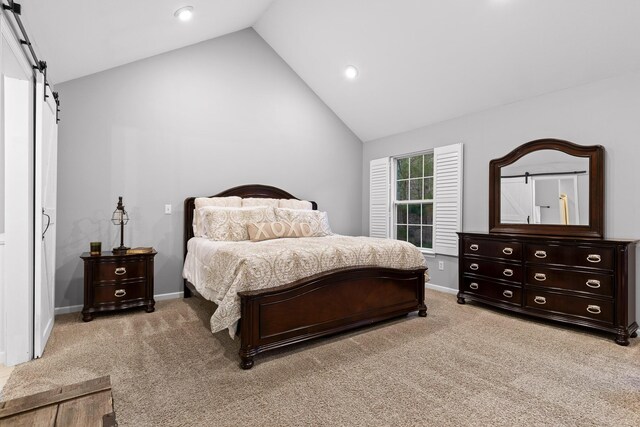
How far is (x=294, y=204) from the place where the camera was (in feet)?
15.6

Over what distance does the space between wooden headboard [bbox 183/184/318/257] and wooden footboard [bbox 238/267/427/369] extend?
2157 millimetres

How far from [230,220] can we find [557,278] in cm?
326

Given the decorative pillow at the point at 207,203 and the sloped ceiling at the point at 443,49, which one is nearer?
the sloped ceiling at the point at 443,49

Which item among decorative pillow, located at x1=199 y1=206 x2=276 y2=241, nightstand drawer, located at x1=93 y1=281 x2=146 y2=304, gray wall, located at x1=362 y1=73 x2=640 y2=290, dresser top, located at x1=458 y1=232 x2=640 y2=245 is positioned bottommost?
nightstand drawer, located at x1=93 y1=281 x2=146 y2=304

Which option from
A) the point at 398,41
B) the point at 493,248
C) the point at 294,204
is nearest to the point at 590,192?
the point at 493,248

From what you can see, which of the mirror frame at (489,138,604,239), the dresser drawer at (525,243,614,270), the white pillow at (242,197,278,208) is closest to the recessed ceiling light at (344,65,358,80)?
the white pillow at (242,197,278,208)

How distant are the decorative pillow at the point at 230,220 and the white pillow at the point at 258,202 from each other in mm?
377

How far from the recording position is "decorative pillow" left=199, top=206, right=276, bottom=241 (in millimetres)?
3580

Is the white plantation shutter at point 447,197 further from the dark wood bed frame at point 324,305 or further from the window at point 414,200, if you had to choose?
the dark wood bed frame at point 324,305

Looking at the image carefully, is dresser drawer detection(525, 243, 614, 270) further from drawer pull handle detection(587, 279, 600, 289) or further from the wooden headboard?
the wooden headboard

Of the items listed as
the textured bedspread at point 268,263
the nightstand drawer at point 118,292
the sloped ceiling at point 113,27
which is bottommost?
the nightstand drawer at point 118,292

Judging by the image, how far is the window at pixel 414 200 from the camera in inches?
193

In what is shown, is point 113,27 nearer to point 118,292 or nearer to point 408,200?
point 118,292

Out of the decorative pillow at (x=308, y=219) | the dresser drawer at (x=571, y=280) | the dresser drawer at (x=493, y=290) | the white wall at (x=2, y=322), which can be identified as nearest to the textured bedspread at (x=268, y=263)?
the dresser drawer at (x=493, y=290)
